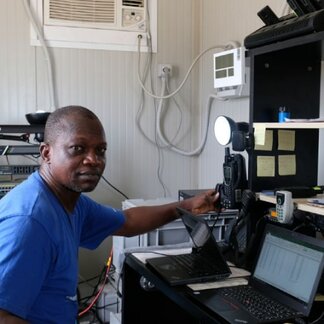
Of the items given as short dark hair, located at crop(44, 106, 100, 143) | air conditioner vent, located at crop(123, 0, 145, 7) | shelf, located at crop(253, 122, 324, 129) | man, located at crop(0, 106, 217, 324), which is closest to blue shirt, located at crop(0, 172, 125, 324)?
man, located at crop(0, 106, 217, 324)

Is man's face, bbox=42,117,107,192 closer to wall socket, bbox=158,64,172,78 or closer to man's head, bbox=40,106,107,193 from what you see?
man's head, bbox=40,106,107,193

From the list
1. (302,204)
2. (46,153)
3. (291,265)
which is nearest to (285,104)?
(302,204)

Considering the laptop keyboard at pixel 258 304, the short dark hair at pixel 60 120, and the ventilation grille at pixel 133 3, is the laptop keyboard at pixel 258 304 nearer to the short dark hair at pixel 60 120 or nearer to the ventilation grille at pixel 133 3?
the short dark hair at pixel 60 120

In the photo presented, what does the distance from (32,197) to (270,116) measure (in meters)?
1.01

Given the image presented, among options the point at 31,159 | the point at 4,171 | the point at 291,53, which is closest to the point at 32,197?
the point at 291,53

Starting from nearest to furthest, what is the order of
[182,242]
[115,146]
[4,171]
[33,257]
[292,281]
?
[33,257]
[292,281]
[182,242]
[4,171]
[115,146]

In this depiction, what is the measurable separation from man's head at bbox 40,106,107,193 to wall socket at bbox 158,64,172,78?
1931 millimetres

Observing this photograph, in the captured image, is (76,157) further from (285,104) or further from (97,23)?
(97,23)

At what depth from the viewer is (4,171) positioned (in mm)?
2762

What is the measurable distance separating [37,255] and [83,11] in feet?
7.66

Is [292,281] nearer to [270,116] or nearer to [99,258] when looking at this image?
[270,116]

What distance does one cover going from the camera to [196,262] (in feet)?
6.20

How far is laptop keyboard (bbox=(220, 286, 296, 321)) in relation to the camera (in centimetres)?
143

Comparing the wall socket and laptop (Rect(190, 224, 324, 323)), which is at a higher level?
the wall socket
